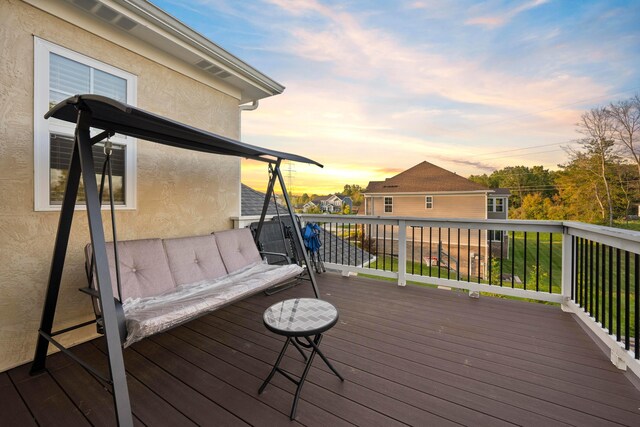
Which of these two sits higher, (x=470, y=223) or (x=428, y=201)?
(x=428, y=201)

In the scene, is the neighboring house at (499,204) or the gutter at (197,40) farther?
the neighboring house at (499,204)

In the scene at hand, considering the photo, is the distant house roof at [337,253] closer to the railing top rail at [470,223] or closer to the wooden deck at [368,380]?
the railing top rail at [470,223]

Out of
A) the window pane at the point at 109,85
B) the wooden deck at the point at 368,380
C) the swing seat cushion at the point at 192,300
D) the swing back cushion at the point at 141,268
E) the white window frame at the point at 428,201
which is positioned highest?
the window pane at the point at 109,85

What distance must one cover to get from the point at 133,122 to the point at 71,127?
932 millimetres

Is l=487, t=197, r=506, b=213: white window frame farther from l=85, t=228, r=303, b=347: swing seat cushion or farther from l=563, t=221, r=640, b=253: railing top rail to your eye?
l=85, t=228, r=303, b=347: swing seat cushion

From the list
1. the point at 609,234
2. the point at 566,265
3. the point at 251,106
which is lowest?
the point at 566,265

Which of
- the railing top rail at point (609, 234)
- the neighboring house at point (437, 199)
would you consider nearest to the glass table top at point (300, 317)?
the railing top rail at point (609, 234)

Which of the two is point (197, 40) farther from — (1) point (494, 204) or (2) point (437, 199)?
(1) point (494, 204)

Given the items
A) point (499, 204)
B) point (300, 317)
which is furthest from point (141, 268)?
Result: point (499, 204)

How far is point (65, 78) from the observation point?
90.1 inches

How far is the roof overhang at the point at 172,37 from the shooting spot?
226 cm

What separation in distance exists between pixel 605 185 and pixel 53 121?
1502 centimetres

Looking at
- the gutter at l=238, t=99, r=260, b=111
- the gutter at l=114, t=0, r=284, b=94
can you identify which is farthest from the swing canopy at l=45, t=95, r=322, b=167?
the gutter at l=238, t=99, r=260, b=111

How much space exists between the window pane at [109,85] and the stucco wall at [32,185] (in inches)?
5.1
